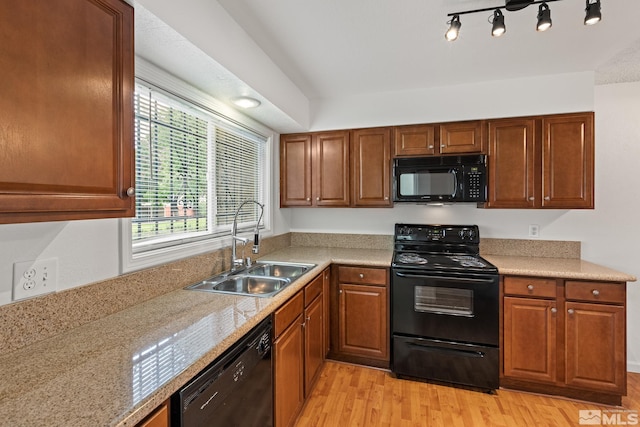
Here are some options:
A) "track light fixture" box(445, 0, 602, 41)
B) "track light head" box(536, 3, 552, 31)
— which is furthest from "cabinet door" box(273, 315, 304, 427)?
"track light head" box(536, 3, 552, 31)

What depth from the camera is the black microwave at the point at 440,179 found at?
8.20 feet

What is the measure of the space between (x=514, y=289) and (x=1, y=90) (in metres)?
2.78

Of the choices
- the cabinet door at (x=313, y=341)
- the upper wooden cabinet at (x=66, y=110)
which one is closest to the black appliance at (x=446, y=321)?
the cabinet door at (x=313, y=341)

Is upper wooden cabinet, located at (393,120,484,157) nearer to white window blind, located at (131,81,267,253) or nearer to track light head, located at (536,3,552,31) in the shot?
track light head, located at (536,3,552,31)

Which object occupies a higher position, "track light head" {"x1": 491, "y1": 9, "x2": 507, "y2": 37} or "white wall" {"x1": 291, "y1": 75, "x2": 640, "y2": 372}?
"track light head" {"x1": 491, "y1": 9, "x2": 507, "y2": 37}

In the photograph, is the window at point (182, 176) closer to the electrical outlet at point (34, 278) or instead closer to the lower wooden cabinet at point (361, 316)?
the electrical outlet at point (34, 278)

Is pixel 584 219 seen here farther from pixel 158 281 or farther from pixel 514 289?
pixel 158 281

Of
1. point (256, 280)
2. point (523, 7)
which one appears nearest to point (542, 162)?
point (523, 7)

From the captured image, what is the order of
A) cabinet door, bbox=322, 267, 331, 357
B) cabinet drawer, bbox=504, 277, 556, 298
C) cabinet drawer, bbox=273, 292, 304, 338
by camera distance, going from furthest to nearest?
cabinet door, bbox=322, 267, 331, 357, cabinet drawer, bbox=504, 277, 556, 298, cabinet drawer, bbox=273, 292, 304, 338

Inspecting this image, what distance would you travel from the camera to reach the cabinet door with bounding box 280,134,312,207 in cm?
302

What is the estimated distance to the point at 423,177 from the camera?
263 cm

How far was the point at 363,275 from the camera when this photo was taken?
2.51 metres

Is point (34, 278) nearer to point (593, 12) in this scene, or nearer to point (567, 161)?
point (593, 12)

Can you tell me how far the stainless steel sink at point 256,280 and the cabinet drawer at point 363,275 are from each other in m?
0.41
